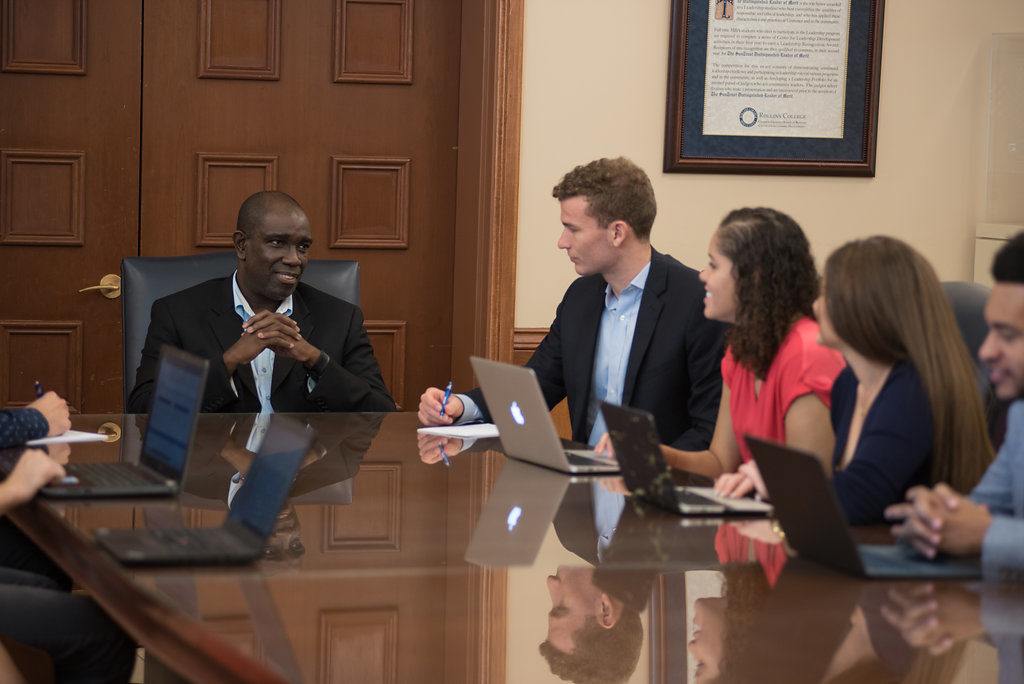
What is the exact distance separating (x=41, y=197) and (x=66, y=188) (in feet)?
0.28

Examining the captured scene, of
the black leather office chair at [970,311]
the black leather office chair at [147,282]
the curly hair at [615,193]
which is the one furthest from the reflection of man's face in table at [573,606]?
the black leather office chair at [147,282]

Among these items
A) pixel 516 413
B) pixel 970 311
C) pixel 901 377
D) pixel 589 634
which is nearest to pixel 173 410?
pixel 516 413

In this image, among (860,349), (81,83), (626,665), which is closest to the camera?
(626,665)

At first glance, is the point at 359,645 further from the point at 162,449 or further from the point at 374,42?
the point at 374,42

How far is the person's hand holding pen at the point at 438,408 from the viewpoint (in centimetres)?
284

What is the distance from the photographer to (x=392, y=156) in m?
4.19

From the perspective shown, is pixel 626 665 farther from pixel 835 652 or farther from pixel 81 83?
pixel 81 83

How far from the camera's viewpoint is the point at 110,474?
6.70 feet

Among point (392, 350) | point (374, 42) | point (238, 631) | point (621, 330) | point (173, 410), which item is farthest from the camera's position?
point (392, 350)

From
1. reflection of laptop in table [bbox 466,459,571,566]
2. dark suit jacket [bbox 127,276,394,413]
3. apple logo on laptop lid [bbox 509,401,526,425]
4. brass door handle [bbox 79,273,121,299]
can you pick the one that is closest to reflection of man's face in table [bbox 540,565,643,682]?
reflection of laptop in table [bbox 466,459,571,566]

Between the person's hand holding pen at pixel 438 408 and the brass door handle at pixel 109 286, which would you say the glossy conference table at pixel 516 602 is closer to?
the person's hand holding pen at pixel 438 408

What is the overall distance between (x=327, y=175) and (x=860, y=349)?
2.69m

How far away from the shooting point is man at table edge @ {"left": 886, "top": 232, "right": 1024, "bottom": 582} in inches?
58.2

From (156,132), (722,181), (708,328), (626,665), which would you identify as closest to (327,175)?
(156,132)
